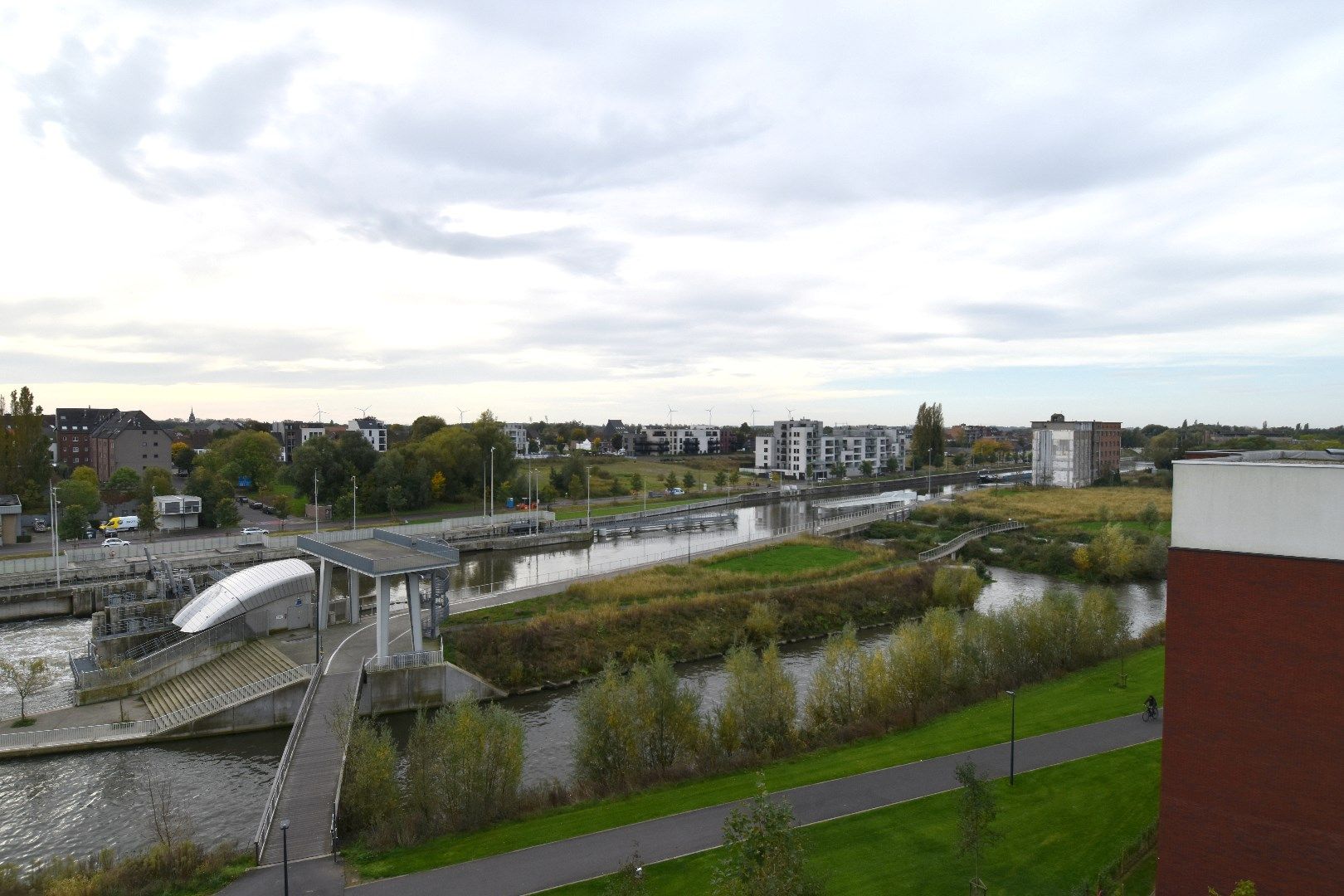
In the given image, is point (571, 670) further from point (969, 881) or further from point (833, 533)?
point (833, 533)

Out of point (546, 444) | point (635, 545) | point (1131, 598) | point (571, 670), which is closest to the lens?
point (571, 670)

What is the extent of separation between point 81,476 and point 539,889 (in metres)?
73.5

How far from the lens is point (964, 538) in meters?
59.0

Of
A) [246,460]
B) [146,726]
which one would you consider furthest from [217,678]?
[246,460]

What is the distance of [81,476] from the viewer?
6906 centimetres

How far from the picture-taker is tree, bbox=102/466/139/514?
66.1 meters

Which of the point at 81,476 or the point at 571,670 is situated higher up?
the point at 81,476

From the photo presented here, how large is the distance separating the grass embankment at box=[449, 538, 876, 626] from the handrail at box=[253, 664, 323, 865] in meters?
8.20

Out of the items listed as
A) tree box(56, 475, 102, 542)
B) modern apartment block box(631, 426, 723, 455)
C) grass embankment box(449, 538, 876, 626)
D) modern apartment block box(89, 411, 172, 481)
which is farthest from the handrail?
modern apartment block box(631, 426, 723, 455)

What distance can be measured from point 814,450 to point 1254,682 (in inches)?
4530

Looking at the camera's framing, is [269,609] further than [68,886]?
Yes

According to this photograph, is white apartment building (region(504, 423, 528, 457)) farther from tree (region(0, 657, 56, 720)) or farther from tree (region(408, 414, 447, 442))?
tree (region(0, 657, 56, 720))

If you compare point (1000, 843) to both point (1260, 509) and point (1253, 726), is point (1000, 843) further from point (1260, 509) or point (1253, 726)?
point (1260, 509)

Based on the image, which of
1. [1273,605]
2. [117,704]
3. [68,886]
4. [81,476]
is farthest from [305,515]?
[1273,605]
